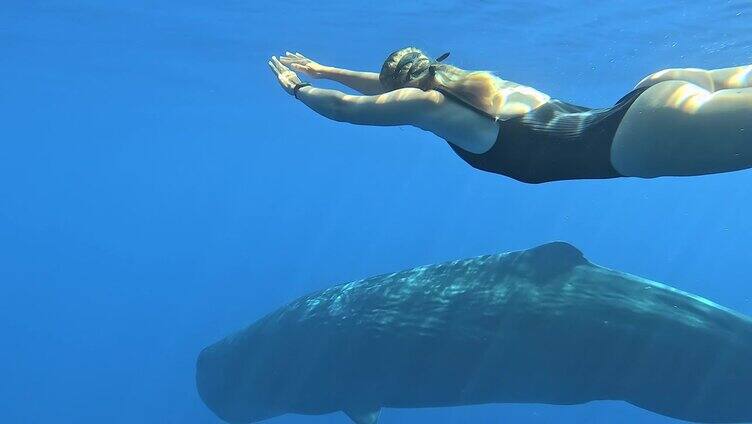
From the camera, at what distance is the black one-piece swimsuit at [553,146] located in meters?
4.31

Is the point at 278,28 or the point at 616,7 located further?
the point at 278,28

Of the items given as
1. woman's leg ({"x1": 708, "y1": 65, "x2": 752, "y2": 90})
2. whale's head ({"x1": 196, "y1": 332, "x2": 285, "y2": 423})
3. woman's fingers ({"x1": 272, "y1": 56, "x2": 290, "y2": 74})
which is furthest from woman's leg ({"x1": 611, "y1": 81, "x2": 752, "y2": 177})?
whale's head ({"x1": 196, "y1": 332, "x2": 285, "y2": 423})

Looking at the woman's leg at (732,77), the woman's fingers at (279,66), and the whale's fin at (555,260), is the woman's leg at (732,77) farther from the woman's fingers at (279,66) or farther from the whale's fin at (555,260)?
the whale's fin at (555,260)

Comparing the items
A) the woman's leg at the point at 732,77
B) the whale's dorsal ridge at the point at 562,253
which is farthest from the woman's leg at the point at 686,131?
the whale's dorsal ridge at the point at 562,253

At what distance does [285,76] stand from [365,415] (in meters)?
6.11

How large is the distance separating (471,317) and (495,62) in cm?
1869

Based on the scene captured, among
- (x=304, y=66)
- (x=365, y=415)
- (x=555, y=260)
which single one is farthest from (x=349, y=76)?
(x=365, y=415)

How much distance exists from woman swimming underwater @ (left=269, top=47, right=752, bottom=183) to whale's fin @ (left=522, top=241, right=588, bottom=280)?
170 inches

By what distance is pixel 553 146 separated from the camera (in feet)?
14.7

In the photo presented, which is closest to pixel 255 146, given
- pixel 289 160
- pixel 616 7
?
pixel 289 160

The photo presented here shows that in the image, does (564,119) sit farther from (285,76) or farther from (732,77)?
(285,76)

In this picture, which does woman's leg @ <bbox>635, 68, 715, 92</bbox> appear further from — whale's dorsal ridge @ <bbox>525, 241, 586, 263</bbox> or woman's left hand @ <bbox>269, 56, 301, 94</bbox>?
whale's dorsal ridge @ <bbox>525, 241, 586, 263</bbox>

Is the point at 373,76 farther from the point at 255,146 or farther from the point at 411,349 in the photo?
the point at 255,146

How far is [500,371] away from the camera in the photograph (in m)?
9.23
